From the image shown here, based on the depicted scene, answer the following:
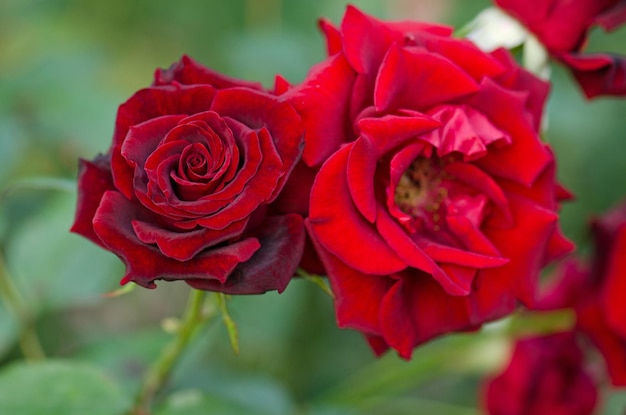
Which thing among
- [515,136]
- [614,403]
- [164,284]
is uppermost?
[515,136]

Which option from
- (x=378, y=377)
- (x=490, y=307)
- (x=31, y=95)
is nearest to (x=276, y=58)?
(x=31, y=95)

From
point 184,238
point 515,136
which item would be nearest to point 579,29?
point 515,136

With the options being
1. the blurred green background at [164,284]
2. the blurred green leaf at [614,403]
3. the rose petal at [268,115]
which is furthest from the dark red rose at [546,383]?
the rose petal at [268,115]

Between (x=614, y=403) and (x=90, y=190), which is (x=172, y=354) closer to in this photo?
(x=90, y=190)

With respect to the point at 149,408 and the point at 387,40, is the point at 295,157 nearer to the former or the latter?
the point at 387,40

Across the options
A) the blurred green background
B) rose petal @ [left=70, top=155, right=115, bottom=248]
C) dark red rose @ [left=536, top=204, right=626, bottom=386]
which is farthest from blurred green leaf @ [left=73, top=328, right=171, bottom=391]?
dark red rose @ [left=536, top=204, right=626, bottom=386]
